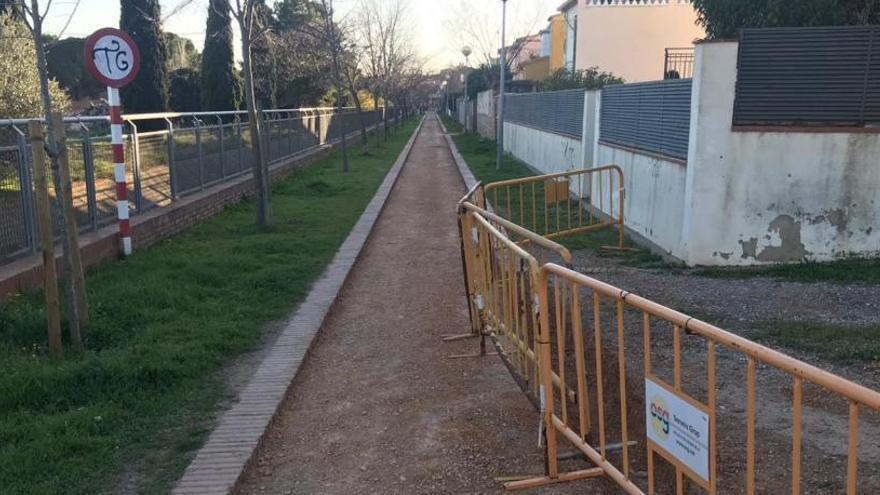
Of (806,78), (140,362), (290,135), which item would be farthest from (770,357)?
(290,135)

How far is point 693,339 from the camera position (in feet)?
19.1

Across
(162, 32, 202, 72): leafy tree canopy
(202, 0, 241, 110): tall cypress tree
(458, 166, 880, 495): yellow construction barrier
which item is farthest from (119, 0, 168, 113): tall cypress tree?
(458, 166, 880, 495): yellow construction barrier

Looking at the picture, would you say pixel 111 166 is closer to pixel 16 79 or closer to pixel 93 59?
pixel 93 59

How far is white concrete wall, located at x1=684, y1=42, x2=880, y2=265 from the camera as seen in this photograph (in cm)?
794

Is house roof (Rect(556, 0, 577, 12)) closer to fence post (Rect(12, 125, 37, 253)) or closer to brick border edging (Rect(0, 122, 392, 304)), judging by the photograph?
brick border edging (Rect(0, 122, 392, 304))

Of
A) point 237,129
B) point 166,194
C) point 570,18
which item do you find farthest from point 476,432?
point 570,18

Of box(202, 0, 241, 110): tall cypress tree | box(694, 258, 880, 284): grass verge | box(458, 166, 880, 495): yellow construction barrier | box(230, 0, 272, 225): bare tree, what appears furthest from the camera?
box(202, 0, 241, 110): tall cypress tree

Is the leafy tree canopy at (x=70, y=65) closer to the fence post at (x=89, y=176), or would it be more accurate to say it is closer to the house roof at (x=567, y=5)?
the house roof at (x=567, y=5)

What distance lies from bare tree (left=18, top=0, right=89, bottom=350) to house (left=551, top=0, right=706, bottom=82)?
27783 mm

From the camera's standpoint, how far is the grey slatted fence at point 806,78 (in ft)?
25.7

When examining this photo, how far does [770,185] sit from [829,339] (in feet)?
9.60

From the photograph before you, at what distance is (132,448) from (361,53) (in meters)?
35.1

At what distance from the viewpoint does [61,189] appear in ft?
17.9

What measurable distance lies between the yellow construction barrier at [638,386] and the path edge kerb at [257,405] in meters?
1.44
